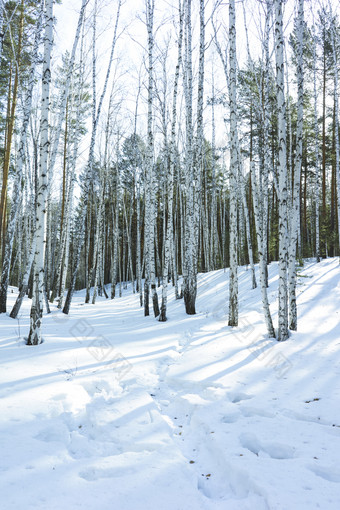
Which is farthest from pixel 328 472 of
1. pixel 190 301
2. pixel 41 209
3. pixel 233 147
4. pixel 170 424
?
pixel 190 301

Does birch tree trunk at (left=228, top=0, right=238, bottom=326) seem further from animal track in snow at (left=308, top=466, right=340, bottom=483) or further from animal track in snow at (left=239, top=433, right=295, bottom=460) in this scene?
animal track in snow at (left=308, top=466, right=340, bottom=483)

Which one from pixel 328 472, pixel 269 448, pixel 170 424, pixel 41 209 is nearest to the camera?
pixel 328 472

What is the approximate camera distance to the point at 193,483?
205 cm

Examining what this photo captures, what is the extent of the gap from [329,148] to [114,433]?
20317 millimetres

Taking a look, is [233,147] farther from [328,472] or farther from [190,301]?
[328,472]

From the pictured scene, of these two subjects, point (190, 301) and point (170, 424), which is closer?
point (170, 424)

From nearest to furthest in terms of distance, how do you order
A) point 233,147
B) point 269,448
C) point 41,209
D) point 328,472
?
point 328,472, point 269,448, point 41,209, point 233,147

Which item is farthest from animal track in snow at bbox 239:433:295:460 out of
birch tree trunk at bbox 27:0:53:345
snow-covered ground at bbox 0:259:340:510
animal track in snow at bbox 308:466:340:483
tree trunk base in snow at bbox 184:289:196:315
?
tree trunk base in snow at bbox 184:289:196:315

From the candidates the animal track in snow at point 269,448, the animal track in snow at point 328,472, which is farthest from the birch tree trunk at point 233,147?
the animal track in snow at point 328,472

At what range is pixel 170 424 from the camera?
2951 millimetres

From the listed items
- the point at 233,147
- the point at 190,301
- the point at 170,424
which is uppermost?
the point at 233,147

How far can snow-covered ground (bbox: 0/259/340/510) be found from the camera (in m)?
1.91

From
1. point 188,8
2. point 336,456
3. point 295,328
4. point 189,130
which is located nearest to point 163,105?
point 189,130

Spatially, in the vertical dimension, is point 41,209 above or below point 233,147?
below
